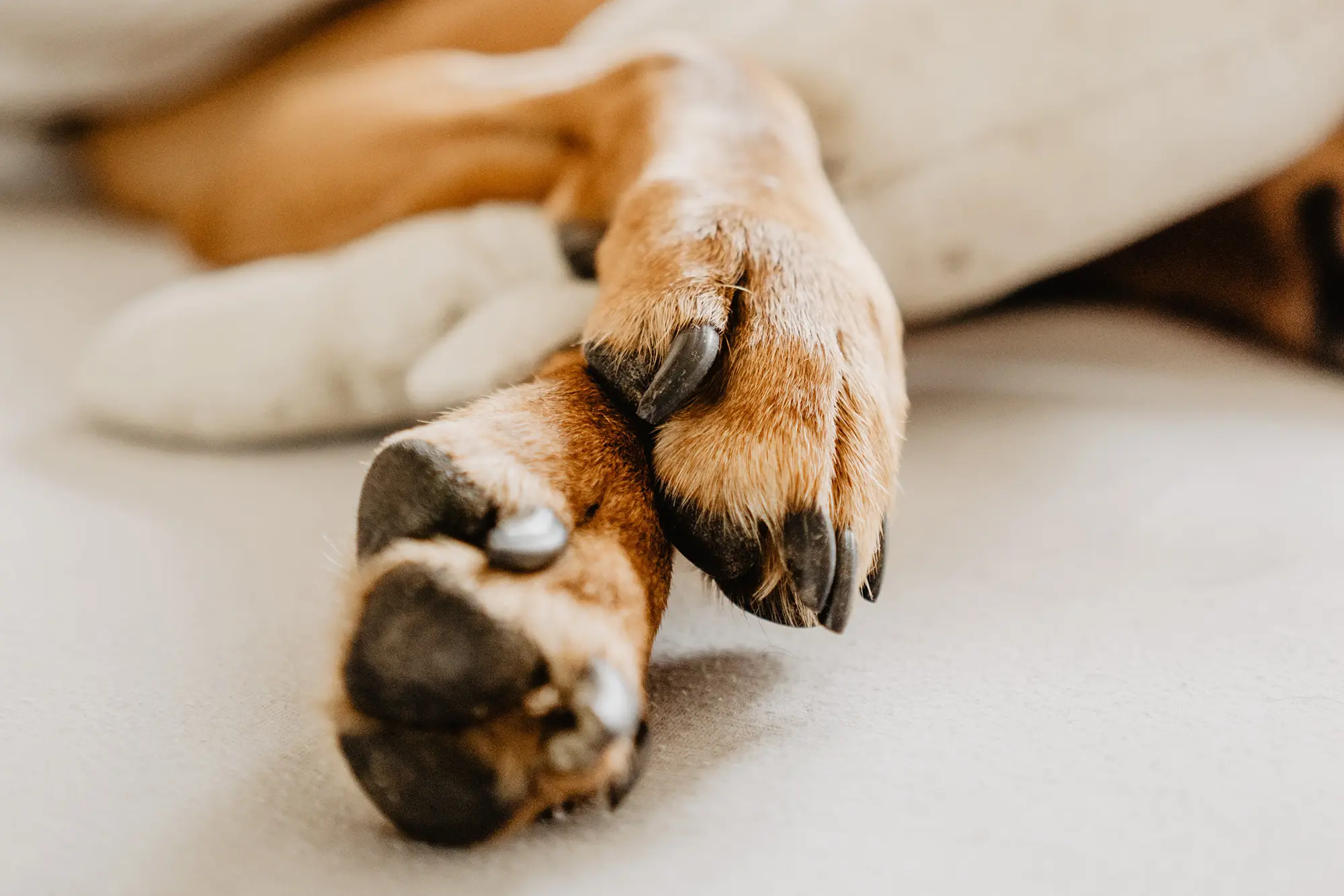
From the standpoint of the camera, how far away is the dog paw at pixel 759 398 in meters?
0.42

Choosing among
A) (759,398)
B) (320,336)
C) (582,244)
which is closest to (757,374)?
(759,398)

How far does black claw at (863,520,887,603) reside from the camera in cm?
46

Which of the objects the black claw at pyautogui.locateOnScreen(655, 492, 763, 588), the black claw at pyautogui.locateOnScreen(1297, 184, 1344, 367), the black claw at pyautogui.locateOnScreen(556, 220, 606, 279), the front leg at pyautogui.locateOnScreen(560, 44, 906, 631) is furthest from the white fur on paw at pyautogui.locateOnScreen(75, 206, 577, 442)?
the black claw at pyautogui.locateOnScreen(1297, 184, 1344, 367)

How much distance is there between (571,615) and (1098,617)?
1.01 feet

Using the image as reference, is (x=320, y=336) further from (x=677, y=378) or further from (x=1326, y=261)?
(x=1326, y=261)

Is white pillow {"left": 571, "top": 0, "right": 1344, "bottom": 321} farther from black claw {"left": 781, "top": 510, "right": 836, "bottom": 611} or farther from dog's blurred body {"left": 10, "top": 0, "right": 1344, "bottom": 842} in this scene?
black claw {"left": 781, "top": 510, "right": 836, "bottom": 611}

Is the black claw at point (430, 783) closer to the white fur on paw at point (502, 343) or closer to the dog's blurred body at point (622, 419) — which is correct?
the dog's blurred body at point (622, 419)

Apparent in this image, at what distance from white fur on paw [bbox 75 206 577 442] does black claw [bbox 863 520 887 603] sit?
32 centimetres

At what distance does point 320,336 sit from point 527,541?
478mm

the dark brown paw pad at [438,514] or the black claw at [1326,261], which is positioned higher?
the dark brown paw pad at [438,514]

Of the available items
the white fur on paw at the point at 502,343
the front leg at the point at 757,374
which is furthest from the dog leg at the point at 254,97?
the front leg at the point at 757,374

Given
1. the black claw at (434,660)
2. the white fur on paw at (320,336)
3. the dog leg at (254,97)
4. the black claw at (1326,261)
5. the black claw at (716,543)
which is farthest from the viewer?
the dog leg at (254,97)

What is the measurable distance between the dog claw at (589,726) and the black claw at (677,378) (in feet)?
0.43

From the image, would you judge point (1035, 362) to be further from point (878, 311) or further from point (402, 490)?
point (402, 490)
